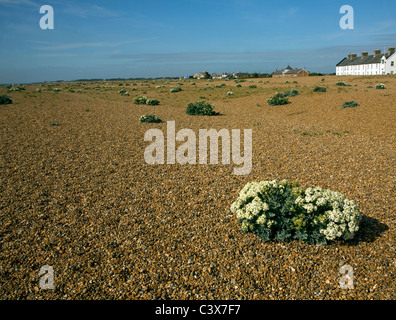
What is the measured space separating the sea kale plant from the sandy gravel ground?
9.0 inches

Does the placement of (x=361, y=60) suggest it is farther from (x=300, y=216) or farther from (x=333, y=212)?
(x=300, y=216)

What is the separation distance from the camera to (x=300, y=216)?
5.12 meters

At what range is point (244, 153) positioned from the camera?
1062cm

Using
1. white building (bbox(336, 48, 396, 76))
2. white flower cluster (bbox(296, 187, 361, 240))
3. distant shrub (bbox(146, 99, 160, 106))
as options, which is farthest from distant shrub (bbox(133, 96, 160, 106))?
white building (bbox(336, 48, 396, 76))

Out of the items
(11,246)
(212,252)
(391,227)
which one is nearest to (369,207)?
(391,227)

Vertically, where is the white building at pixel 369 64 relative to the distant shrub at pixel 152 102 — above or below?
above

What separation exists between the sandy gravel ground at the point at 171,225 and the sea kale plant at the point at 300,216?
0.23 meters

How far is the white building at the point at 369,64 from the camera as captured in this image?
6612 centimetres

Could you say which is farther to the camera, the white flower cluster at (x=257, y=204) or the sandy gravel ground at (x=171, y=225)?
the white flower cluster at (x=257, y=204)

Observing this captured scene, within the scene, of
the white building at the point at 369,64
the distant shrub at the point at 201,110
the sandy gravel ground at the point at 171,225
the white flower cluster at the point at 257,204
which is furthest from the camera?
the white building at the point at 369,64

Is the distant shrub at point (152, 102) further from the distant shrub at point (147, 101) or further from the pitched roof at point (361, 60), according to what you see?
the pitched roof at point (361, 60)

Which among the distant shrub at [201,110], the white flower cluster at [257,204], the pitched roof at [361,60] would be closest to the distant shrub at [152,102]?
the distant shrub at [201,110]
